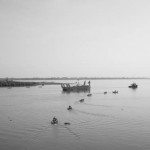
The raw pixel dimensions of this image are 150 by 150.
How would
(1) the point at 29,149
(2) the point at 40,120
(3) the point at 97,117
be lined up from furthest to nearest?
(3) the point at 97,117 < (2) the point at 40,120 < (1) the point at 29,149

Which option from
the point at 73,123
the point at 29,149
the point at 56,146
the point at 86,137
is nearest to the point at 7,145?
the point at 29,149

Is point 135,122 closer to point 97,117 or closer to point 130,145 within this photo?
point 97,117

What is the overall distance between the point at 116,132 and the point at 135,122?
23.1 ft

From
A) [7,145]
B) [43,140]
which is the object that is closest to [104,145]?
[43,140]

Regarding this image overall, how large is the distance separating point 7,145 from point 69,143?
6.34 m

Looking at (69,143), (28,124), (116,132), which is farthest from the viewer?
(28,124)

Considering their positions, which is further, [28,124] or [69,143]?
[28,124]

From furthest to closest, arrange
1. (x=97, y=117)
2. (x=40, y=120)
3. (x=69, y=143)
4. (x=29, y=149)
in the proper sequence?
1. (x=97, y=117)
2. (x=40, y=120)
3. (x=69, y=143)
4. (x=29, y=149)

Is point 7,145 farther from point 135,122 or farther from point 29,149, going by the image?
point 135,122

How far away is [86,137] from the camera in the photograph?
26656 millimetres

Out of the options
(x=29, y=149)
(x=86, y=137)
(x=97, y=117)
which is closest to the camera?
(x=29, y=149)

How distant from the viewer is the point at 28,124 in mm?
33281

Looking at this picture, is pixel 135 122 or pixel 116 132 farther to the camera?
pixel 135 122

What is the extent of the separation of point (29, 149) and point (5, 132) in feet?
25.1
